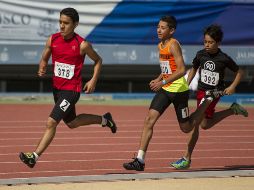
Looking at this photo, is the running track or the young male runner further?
the running track

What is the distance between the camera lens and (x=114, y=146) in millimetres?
11062

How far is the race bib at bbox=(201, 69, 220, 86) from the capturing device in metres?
8.51

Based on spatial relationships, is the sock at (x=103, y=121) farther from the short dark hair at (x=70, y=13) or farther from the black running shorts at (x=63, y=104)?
the short dark hair at (x=70, y=13)

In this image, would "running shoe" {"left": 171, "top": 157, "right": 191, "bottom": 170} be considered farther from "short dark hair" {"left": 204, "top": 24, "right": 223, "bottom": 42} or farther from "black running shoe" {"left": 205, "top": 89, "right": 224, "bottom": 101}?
"short dark hair" {"left": 204, "top": 24, "right": 223, "bottom": 42}

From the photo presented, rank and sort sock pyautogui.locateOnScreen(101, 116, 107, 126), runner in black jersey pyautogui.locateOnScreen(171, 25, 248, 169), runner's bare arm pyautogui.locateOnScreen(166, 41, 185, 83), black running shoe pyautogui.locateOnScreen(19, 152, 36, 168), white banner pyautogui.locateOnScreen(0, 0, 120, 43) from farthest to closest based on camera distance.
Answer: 1. white banner pyautogui.locateOnScreen(0, 0, 120, 43)
2. sock pyautogui.locateOnScreen(101, 116, 107, 126)
3. runner in black jersey pyautogui.locateOnScreen(171, 25, 248, 169)
4. runner's bare arm pyautogui.locateOnScreen(166, 41, 185, 83)
5. black running shoe pyautogui.locateOnScreen(19, 152, 36, 168)

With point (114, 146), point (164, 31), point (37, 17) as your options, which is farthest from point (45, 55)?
point (37, 17)

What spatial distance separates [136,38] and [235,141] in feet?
29.1

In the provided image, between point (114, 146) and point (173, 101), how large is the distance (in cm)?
286

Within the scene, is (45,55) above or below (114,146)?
above

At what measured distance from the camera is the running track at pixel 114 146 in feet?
28.8

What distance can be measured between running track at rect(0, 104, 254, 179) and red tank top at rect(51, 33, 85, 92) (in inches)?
40.0

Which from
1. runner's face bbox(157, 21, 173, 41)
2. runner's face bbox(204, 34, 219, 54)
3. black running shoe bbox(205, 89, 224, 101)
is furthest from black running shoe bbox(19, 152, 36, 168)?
runner's face bbox(204, 34, 219, 54)

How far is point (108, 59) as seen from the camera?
65.5 ft

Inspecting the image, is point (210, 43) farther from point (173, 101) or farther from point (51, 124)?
point (51, 124)
